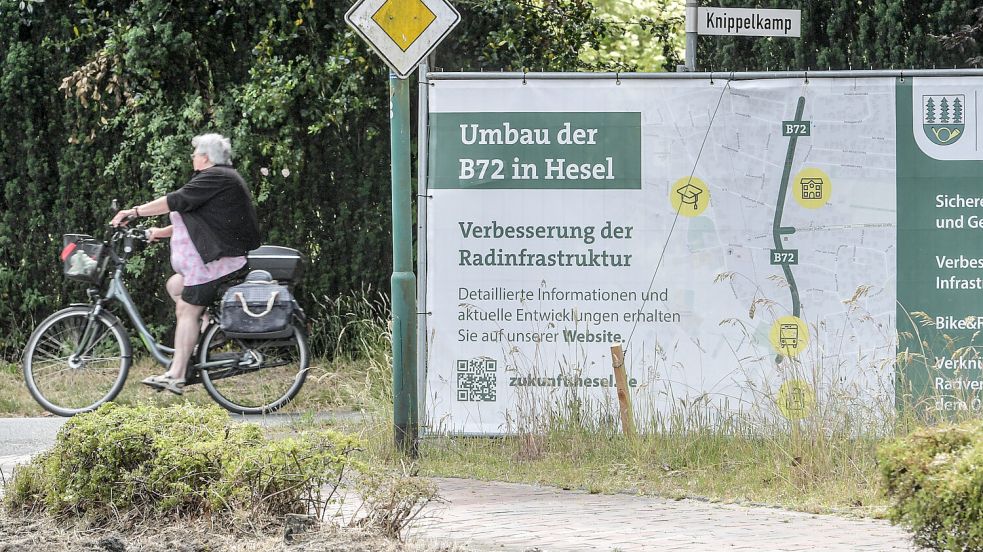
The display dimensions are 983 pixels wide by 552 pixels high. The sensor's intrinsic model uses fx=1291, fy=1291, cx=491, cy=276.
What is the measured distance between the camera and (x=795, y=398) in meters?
7.70

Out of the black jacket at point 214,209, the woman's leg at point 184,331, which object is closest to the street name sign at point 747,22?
the black jacket at point 214,209

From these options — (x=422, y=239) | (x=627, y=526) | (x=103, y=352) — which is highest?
(x=422, y=239)

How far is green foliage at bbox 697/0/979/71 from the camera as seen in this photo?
37.6 feet

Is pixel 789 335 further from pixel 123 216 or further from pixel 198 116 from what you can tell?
pixel 198 116

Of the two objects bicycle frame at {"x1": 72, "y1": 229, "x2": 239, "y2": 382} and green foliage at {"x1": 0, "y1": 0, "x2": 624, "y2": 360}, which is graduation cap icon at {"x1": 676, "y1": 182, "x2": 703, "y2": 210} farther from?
green foliage at {"x1": 0, "y1": 0, "x2": 624, "y2": 360}

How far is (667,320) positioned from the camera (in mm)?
8031

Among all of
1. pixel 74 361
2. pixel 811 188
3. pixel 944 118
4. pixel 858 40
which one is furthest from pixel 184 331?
pixel 858 40

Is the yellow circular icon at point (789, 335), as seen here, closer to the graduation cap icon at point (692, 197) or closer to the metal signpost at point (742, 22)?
the graduation cap icon at point (692, 197)

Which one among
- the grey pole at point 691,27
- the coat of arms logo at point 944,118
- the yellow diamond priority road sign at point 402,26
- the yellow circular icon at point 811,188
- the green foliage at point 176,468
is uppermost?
the grey pole at point 691,27

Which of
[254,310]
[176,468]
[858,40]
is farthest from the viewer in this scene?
[858,40]

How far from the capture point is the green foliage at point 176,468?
5.33 m

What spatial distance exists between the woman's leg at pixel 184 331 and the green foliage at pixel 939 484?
6.27m

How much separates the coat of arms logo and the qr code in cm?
304

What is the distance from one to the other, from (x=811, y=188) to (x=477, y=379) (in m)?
2.39
